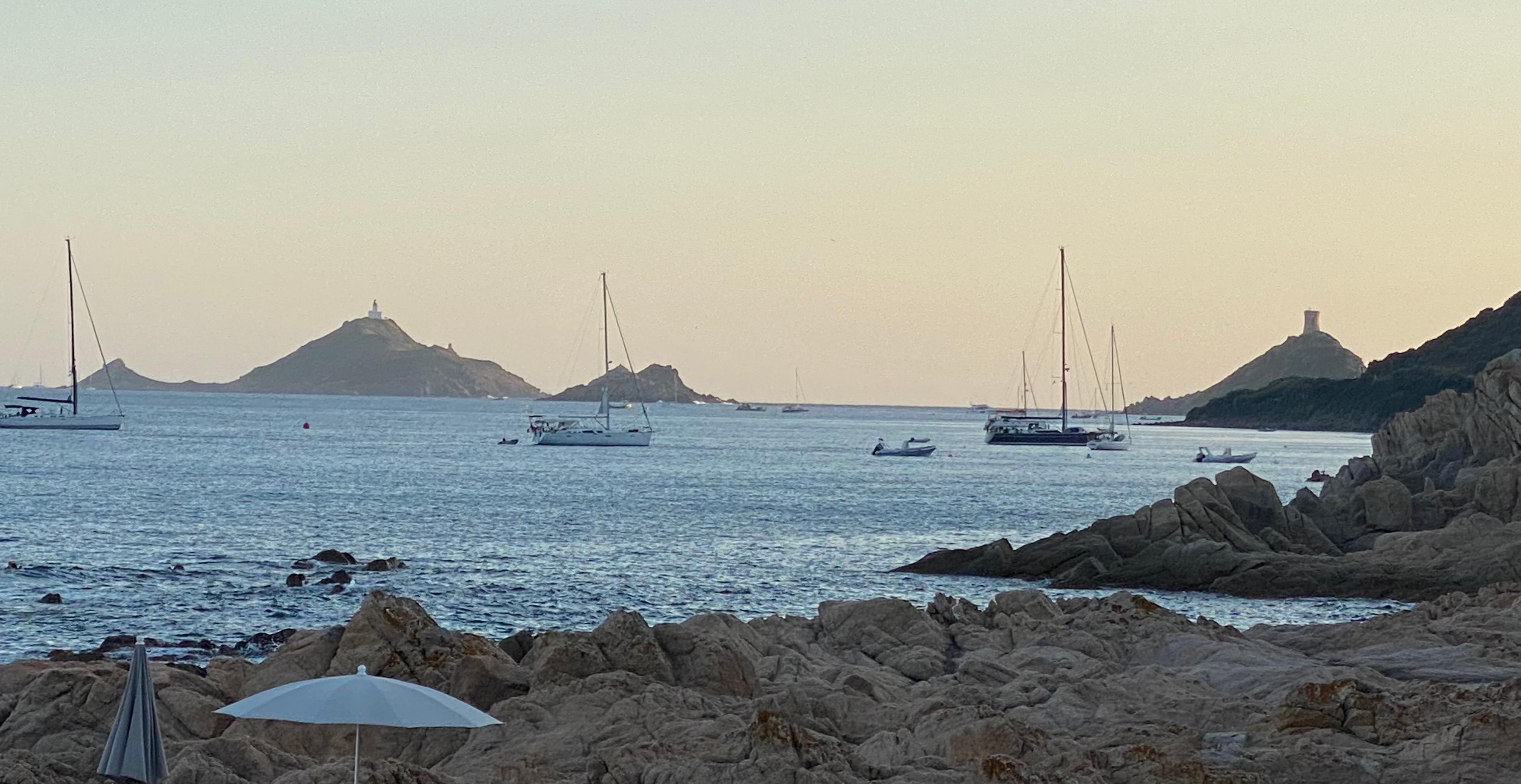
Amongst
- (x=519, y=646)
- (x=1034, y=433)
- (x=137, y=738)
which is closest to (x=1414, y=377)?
(x=1034, y=433)

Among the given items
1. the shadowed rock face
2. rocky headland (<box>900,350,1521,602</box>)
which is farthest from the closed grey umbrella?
rocky headland (<box>900,350,1521,602</box>)

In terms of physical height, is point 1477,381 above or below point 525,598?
above

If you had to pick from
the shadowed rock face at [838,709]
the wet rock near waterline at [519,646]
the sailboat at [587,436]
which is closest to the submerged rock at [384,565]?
the shadowed rock face at [838,709]

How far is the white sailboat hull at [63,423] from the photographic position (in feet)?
443

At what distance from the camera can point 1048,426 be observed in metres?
149

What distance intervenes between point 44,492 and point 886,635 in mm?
55901

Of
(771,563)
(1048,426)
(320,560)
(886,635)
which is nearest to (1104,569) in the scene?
(771,563)

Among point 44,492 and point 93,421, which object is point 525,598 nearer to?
point 44,492

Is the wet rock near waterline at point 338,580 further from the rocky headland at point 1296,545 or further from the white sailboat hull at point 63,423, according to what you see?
the white sailboat hull at point 63,423

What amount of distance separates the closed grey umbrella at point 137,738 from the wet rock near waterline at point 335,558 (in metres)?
29.0

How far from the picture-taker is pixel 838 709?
708 inches

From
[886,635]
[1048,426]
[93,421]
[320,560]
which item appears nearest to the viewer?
[886,635]

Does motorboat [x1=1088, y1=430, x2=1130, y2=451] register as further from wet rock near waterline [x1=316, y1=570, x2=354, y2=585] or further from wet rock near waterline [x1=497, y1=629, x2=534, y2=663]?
wet rock near waterline [x1=497, y1=629, x2=534, y2=663]

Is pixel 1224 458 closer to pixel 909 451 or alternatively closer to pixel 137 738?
pixel 909 451
